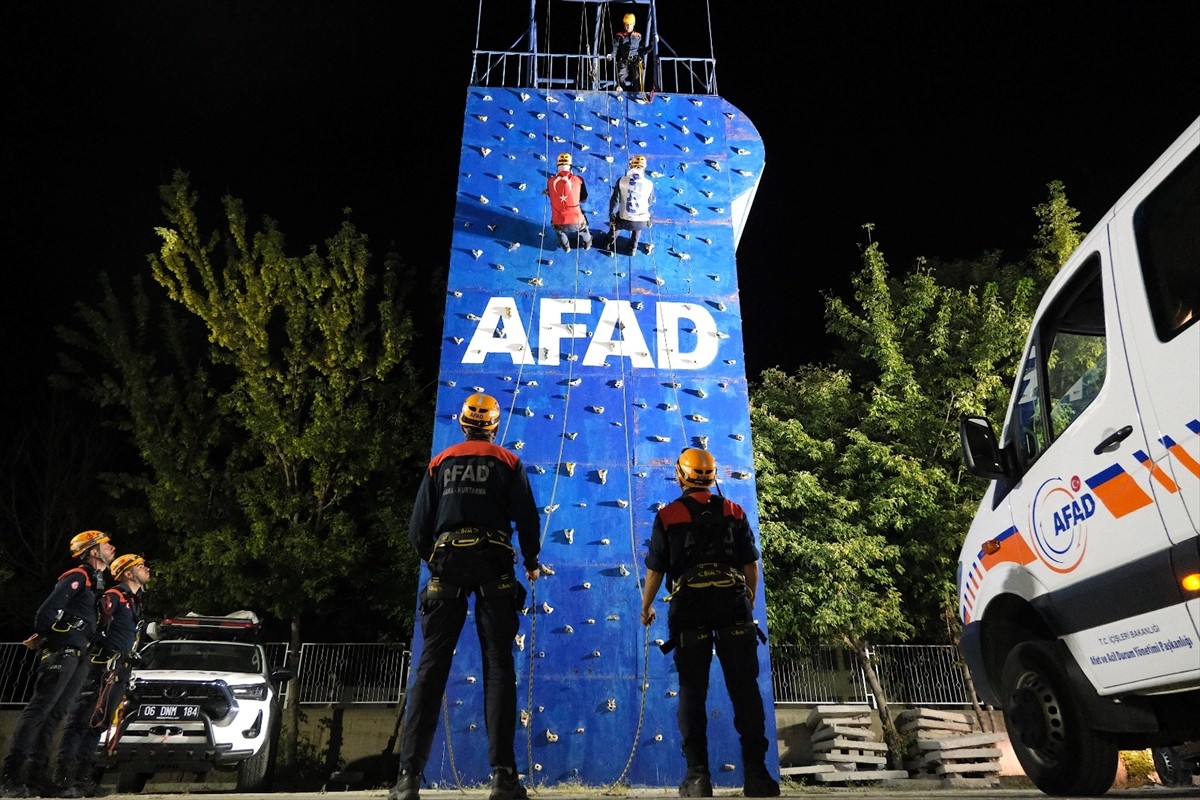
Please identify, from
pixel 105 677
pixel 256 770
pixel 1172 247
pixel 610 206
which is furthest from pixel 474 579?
A: pixel 610 206

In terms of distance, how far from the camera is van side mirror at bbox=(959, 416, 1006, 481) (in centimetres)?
430

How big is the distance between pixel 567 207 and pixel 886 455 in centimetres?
873

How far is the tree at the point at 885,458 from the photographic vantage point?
51.5 ft

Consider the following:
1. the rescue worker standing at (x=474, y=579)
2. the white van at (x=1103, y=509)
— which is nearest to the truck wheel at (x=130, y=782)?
the rescue worker standing at (x=474, y=579)

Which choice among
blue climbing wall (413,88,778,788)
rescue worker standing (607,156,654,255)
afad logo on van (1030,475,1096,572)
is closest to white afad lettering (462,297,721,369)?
blue climbing wall (413,88,778,788)

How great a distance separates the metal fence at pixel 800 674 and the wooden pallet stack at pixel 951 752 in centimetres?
118

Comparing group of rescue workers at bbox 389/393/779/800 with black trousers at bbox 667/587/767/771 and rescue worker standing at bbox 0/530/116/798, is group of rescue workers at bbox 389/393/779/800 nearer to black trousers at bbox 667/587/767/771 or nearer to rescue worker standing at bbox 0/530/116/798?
black trousers at bbox 667/587/767/771

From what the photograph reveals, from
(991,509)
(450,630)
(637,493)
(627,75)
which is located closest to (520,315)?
(637,493)

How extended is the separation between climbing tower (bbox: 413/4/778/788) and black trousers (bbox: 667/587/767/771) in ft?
13.9

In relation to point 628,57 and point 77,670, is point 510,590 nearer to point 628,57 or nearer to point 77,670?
point 77,670

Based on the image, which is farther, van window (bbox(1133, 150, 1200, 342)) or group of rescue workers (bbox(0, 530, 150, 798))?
group of rescue workers (bbox(0, 530, 150, 798))

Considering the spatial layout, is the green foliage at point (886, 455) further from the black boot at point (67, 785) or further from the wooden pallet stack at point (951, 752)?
the black boot at point (67, 785)

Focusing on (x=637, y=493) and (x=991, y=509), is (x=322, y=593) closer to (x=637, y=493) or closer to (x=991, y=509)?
(x=637, y=493)

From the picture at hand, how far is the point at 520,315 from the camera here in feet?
38.3
